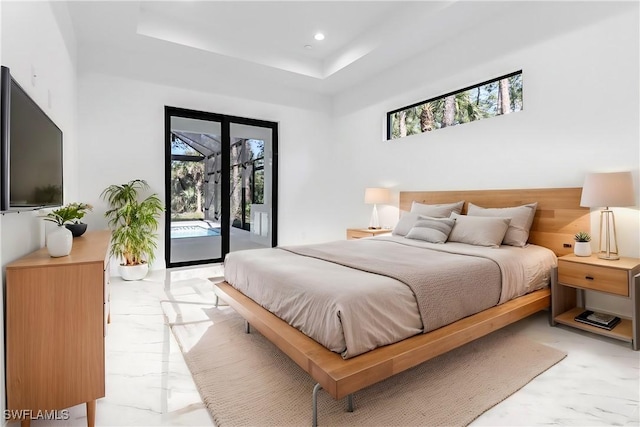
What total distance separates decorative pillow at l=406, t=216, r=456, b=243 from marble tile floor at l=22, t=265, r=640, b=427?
1.01 metres

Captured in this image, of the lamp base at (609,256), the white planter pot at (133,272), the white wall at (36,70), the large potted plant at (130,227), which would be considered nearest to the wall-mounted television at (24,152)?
the white wall at (36,70)

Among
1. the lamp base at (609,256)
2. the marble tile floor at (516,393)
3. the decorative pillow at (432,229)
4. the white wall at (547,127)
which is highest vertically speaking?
the white wall at (547,127)

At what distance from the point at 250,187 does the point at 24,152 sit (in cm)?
408

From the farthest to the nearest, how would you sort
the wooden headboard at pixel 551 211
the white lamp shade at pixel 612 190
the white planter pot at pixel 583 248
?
1. the wooden headboard at pixel 551 211
2. the white planter pot at pixel 583 248
3. the white lamp shade at pixel 612 190

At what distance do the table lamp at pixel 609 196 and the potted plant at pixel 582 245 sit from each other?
0.09 metres

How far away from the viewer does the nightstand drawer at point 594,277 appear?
2400 mm

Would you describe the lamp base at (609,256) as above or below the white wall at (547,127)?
below

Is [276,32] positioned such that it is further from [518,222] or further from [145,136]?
[518,222]

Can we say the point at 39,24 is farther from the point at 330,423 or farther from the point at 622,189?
the point at 622,189

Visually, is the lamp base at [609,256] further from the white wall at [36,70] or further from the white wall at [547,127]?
the white wall at [36,70]

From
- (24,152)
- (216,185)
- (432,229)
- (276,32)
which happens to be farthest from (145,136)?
(432,229)

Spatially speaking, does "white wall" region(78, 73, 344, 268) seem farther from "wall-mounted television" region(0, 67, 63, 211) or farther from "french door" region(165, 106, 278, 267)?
"wall-mounted television" region(0, 67, 63, 211)

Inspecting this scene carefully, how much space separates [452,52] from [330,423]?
4.15 metres

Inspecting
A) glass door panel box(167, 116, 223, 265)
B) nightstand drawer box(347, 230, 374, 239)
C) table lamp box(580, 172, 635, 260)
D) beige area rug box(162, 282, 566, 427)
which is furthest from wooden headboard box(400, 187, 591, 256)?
glass door panel box(167, 116, 223, 265)
